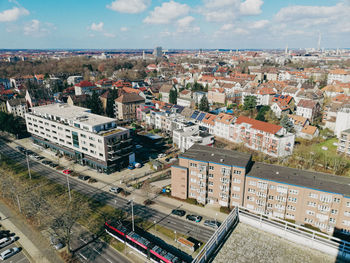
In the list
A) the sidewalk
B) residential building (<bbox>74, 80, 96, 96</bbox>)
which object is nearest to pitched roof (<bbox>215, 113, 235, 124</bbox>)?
the sidewalk

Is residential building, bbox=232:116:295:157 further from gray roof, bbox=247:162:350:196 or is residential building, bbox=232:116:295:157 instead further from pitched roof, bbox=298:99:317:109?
pitched roof, bbox=298:99:317:109

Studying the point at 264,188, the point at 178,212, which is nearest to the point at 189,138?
the point at 178,212

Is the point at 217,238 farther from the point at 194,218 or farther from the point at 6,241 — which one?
the point at 6,241

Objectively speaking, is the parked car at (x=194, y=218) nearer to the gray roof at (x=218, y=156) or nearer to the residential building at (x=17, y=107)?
the gray roof at (x=218, y=156)

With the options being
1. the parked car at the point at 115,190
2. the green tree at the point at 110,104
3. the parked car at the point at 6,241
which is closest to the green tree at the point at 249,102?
the green tree at the point at 110,104

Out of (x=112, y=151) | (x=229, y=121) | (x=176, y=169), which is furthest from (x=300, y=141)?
(x=112, y=151)

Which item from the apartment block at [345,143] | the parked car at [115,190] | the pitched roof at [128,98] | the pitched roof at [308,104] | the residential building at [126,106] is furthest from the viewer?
the residential building at [126,106]
